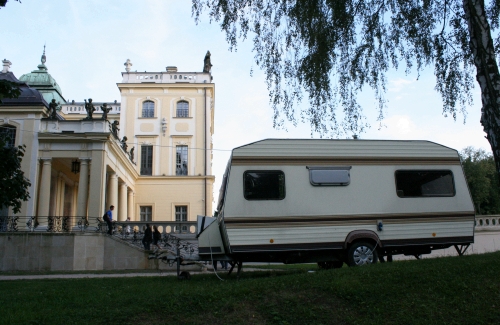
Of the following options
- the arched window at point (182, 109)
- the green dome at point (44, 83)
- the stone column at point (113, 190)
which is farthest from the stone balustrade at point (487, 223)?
the green dome at point (44, 83)

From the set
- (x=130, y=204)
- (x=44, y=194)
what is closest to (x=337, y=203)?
(x=44, y=194)

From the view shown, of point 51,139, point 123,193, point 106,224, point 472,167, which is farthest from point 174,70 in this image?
point 472,167

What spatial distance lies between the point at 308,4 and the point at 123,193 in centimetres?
2379

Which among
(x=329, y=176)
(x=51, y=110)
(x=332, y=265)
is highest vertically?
(x=51, y=110)

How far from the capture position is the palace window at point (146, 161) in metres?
37.5

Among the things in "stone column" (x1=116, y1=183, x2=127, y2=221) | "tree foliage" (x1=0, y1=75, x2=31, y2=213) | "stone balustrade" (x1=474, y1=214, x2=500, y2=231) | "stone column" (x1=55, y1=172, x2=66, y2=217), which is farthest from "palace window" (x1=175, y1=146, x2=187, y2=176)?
"tree foliage" (x1=0, y1=75, x2=31, y2=213)

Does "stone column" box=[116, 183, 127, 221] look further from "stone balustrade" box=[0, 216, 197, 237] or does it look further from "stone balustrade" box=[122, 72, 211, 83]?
"stone balustrade" box=[122, 72, 211, 83]

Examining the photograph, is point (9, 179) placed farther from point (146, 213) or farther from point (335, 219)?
point (146, 213)

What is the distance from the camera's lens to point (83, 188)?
25.3 metres

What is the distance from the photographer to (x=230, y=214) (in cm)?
1079

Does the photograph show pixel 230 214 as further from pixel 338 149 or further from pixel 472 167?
pixel 472 167

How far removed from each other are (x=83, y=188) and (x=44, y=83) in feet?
72.6

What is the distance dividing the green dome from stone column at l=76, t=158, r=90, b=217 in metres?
18.8

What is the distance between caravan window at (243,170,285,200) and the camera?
433 inches
